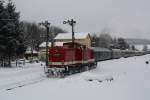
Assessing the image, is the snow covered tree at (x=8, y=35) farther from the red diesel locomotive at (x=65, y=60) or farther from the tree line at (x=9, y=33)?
the red diesel locomotive at (x=65, y=60)

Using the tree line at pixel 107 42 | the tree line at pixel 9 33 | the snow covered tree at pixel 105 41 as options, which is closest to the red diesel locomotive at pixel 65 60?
the tree line at pixel 9 33

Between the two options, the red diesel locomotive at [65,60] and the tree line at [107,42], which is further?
the tree line at [107,42]

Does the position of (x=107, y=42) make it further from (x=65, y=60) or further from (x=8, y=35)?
(x=65, y=60)

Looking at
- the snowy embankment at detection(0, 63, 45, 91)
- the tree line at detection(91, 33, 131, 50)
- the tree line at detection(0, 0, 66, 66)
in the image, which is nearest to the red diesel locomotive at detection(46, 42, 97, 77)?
the snowy embankment at detection(0, 63, 45, 91)

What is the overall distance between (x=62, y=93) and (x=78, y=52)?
1949cm

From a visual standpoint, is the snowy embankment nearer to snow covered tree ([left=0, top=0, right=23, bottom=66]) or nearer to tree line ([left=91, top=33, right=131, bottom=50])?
snow covered tree ([left=0, top=0, right=23, bottom=66])

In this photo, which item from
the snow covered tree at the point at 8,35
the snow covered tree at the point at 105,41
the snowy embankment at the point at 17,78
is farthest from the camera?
the snow covered tree at the point at 105,41

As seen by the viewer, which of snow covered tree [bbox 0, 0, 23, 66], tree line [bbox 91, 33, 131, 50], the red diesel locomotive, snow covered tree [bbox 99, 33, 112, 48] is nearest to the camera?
the red diesel locomotive

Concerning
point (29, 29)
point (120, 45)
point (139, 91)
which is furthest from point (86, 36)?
point (139, 91)

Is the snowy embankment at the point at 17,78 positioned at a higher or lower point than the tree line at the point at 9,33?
lower

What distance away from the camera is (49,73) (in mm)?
29781

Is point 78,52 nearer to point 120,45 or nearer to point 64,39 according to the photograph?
point 64,39

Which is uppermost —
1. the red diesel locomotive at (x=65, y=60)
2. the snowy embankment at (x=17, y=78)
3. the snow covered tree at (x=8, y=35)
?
the snow covered tree at (x=8, y=35)

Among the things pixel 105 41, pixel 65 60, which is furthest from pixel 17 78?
pixel 105 41
